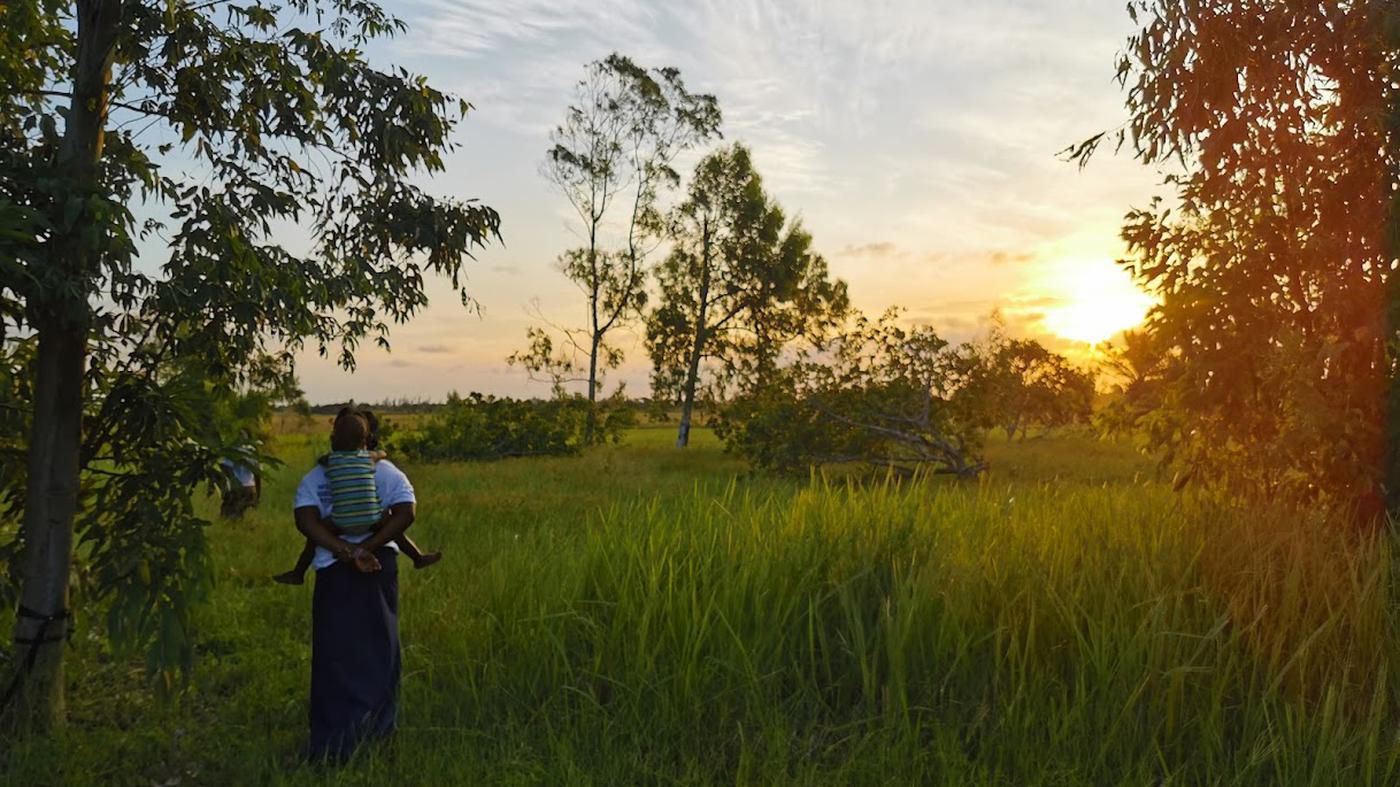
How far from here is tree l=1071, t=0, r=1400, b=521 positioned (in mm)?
8609

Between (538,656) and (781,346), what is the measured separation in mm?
31694

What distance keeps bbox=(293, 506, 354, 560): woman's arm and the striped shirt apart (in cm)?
11

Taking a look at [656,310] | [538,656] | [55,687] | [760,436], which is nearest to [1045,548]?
[538,656]

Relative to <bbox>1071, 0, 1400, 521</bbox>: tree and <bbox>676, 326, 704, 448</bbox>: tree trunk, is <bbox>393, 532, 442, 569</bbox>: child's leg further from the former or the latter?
<bbox>676, 326, 704, 448</bbox>: tree trunk

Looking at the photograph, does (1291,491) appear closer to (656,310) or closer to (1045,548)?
(1045,548)

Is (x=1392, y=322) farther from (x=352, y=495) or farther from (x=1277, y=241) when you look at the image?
(x=352, y=495)

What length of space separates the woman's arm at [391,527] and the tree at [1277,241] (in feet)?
22.5

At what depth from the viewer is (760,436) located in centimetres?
2173

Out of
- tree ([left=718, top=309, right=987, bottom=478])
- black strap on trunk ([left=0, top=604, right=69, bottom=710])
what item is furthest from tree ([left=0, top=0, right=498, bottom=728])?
tree ([left=718, top=309, right=987, bottom=478])

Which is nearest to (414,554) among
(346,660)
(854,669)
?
(346,660)

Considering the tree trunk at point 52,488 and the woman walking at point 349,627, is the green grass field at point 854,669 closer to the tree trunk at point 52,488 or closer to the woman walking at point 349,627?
the woman walking at point 349,627

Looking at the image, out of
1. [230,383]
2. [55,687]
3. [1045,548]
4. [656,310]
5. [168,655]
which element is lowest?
[55,687]

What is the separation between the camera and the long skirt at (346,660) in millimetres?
5887

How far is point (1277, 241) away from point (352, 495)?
7.97 metres
